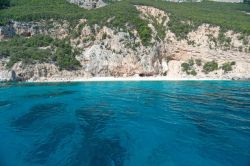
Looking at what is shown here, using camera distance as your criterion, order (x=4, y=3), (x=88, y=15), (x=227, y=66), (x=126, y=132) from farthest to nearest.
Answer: (x=4, y=3) < (x=88, y=15) < (x=227, y=66) < (x=126, y=132)

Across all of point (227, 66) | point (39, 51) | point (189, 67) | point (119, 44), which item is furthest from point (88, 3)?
point (227, 66)

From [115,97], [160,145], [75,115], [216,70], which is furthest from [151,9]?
[160,145]

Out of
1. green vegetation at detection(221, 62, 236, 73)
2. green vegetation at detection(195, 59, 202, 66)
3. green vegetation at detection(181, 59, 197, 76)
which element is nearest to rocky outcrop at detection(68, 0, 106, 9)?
green vegetation at detection(181, 59, 197, 76)

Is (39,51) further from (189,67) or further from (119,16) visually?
(189,67)

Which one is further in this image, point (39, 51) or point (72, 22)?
point (72, 22)

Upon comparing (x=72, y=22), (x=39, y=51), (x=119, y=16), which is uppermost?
(x=119, y=16)

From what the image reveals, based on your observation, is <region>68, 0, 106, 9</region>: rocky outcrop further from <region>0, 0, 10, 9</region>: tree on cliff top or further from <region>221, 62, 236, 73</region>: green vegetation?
<region>221, 62, 236, 73</region>: green vegetation
